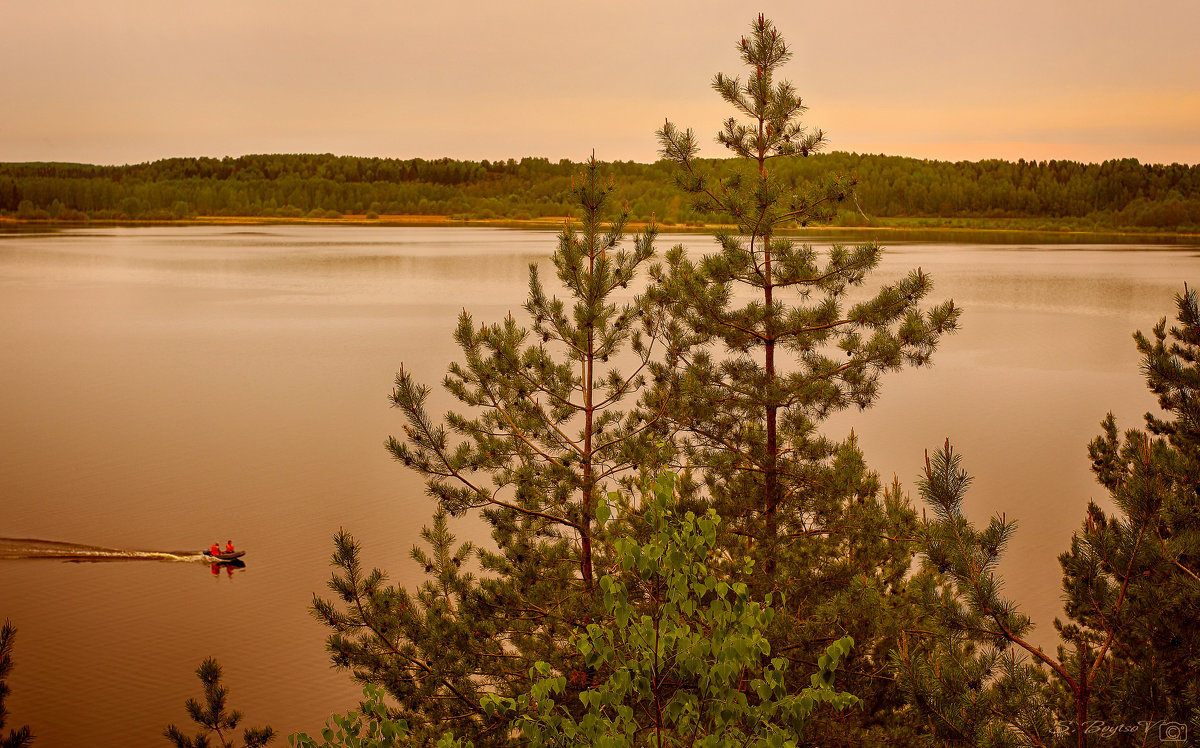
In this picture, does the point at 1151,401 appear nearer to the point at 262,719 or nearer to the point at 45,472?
the point at 262,719

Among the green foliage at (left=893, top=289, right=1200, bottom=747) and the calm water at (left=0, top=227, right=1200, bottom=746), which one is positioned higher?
the green foliage at (left=893, top=289, right=1200, bottom=747)

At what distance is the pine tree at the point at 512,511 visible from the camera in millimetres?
10008

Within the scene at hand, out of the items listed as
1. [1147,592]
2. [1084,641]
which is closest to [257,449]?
[1084,641]

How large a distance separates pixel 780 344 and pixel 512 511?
355cm

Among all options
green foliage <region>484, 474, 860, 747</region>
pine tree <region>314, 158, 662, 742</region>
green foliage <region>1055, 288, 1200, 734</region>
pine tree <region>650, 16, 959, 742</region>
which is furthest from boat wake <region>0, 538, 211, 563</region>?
green foliage <region>1055, 288, 1200, 734</region>

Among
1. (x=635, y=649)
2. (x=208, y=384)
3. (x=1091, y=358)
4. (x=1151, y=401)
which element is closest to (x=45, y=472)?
(x=208, y=384)

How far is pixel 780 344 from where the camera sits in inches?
467

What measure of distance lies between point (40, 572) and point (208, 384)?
18.6 m

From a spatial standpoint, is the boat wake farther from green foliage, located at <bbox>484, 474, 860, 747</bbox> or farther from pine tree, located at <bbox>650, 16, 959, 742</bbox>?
green foliage, located at <bbox>484, 474, 860, 747</bbox>

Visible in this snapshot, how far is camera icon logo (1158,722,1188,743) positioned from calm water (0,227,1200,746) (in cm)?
1133

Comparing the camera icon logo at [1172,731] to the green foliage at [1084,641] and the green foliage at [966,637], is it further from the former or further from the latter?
the green foliage at [966,637]

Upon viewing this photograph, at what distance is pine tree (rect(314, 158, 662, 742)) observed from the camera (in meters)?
10.0

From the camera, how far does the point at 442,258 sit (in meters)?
97.2

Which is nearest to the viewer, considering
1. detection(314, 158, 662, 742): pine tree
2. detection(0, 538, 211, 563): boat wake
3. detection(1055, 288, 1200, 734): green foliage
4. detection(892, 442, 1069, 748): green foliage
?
detection(1055, 288, 1200, 734): green foliage
